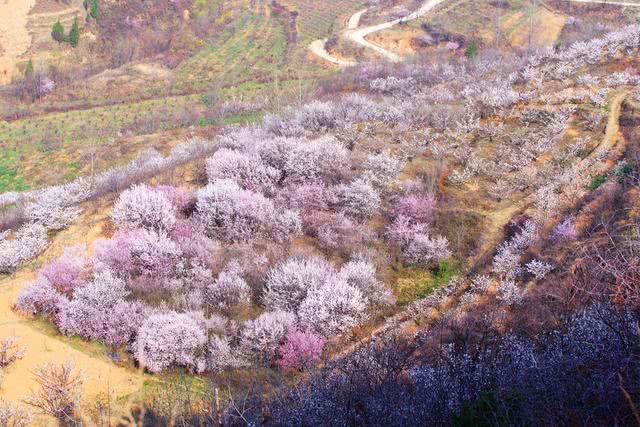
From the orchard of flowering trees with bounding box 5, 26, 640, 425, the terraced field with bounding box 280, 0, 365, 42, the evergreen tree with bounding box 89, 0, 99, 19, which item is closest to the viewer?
the orchard of flowering trees with bounding box 5, 26, 640, 425

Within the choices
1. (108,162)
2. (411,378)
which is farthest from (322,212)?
(108,162)

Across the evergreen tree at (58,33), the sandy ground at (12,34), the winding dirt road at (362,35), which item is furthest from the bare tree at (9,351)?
the evergreen tree at (58,33)

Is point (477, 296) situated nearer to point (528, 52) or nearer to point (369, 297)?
point (369, 297)

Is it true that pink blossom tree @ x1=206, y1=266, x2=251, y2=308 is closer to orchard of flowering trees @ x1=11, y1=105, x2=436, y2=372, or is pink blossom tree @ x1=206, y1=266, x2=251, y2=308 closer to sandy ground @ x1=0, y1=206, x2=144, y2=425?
orchard of flowering trees @ x1=11, y1=105, x2=436, y2=372

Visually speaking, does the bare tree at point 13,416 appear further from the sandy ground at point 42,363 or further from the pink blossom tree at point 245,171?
the pink blossom tree at point 245,171

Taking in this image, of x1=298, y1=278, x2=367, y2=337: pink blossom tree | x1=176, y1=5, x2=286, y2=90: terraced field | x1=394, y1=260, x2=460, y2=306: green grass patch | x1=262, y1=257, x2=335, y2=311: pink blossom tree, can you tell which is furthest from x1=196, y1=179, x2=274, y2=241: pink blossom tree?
x1=176, y1=5, x2=286, y2=90: terraced field

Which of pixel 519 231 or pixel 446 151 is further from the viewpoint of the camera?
pixel 446 151
